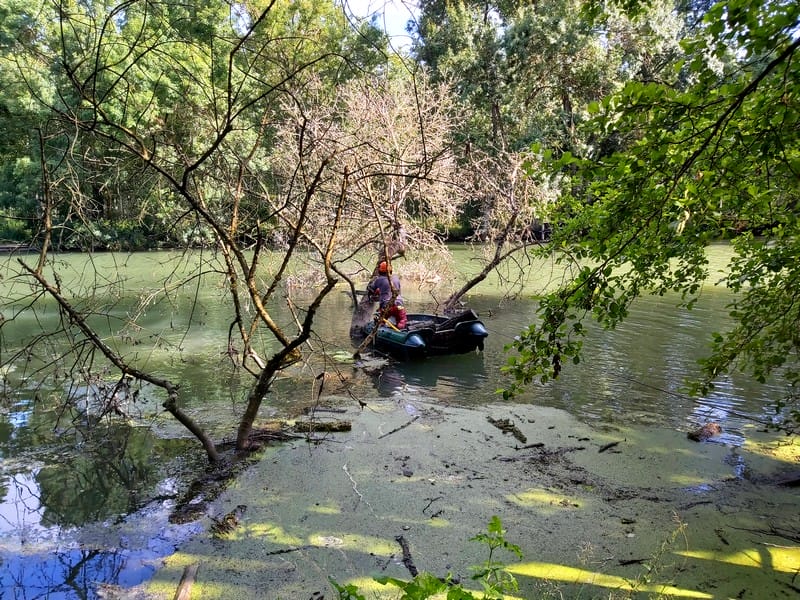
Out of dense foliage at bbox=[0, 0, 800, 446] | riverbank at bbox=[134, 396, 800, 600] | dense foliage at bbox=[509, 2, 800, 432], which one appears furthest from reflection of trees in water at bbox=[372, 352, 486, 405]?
dense foliage at bbox=[509, 2, 800, 432]

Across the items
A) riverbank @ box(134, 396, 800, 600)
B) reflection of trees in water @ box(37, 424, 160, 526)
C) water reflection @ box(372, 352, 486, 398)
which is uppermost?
riverbank @ box(134, 396, 800, 600)

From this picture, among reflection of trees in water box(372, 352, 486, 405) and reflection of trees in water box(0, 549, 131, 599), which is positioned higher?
reflection of trees in water box(372, 352, 486, 405)

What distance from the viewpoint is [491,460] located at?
4527 mm

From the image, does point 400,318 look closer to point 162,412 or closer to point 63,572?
point 162,412

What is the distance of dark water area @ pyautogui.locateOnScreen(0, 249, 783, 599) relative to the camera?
10.8ft

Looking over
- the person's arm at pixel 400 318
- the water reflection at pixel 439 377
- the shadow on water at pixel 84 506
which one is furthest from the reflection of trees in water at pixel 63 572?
the person's arm at pixel 400 318

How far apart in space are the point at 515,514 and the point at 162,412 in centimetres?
384

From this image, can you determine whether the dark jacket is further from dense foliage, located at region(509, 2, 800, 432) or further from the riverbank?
dense foliage, located at region(509, 2, 800, 432)

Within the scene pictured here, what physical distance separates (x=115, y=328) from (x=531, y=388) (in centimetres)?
783

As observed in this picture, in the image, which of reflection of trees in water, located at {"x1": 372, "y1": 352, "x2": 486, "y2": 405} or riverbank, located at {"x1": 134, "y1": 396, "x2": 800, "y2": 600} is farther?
reflection of trees in water, located at {"x1": 372, "y1": 352, "x2": 486, "y2": 405}

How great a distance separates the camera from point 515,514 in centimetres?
359

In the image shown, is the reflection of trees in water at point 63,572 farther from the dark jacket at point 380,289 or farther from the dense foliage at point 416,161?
the dark jacket at point 380,289

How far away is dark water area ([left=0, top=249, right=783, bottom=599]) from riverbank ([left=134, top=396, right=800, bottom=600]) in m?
0.49

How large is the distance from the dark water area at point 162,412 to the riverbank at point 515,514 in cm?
49
